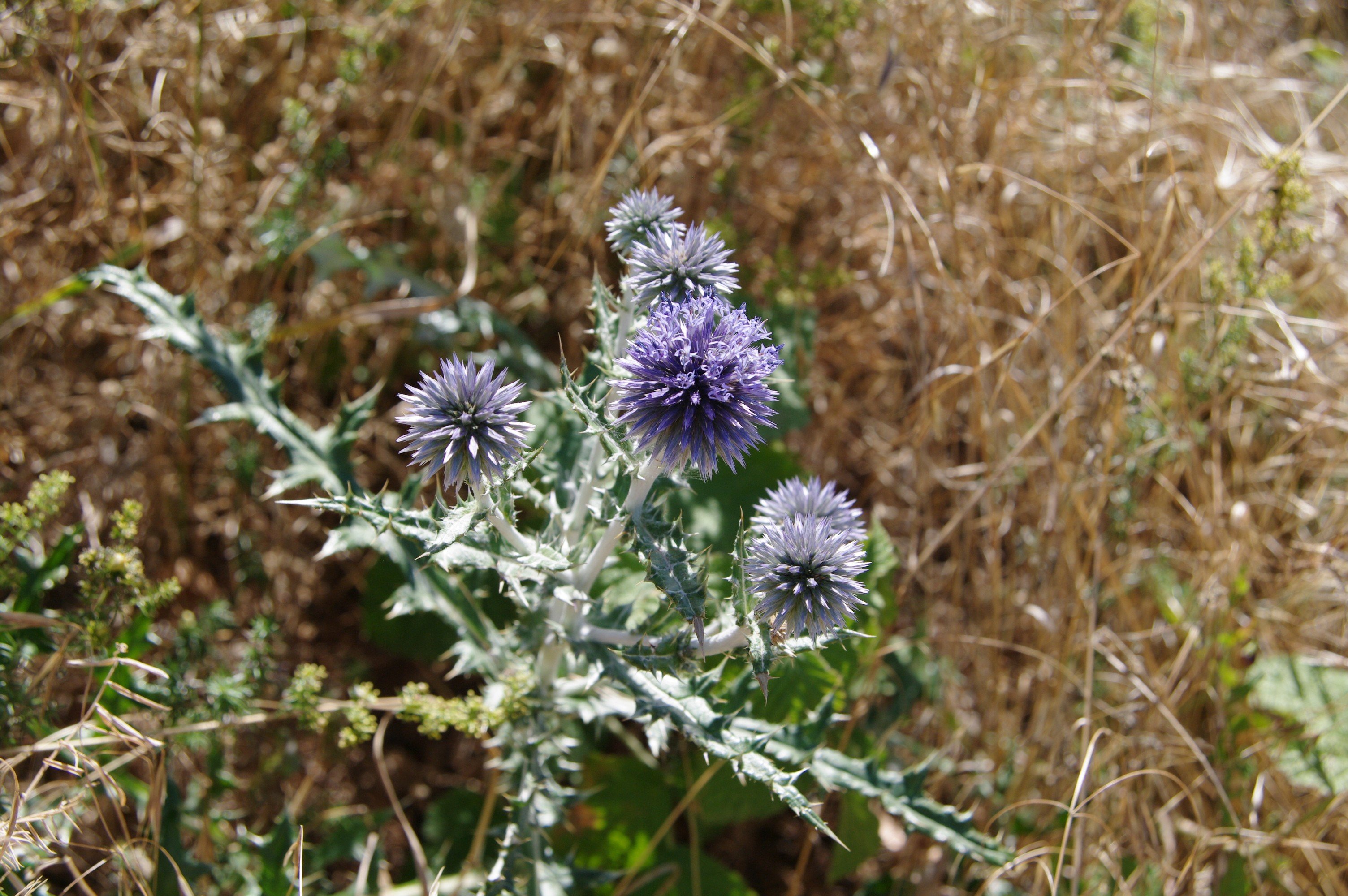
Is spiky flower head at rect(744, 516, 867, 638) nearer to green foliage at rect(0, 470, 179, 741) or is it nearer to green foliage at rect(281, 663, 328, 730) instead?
green foliage at rect(281, 663, 328, 730)

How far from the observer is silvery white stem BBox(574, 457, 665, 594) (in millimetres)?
1768

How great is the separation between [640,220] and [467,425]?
0.69 metres

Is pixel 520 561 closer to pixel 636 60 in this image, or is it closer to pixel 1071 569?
pixel 1071 569

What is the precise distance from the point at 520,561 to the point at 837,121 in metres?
2.79

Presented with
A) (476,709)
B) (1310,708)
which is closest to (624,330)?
(476,709)

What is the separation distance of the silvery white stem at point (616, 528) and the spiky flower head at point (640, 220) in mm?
572

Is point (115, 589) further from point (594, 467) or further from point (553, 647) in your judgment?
point (594, 467)

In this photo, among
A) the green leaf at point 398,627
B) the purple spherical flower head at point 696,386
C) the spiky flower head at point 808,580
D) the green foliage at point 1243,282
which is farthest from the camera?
the green leaf at point 398,627

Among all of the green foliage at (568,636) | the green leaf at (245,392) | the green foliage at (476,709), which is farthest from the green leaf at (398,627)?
the green foliage at (476,709)

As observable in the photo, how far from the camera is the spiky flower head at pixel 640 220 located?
6.62 ft

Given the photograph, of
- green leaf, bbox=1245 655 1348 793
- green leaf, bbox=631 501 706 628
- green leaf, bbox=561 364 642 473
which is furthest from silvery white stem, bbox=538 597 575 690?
green leaf, bbox=1245 655 1348 793

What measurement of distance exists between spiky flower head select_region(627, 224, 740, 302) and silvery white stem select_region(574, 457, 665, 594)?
0.38 meters

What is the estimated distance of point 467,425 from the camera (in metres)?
1.69

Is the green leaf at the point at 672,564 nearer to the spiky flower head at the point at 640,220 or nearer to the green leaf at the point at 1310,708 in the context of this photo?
the spiky flower head at the point at 640,220
